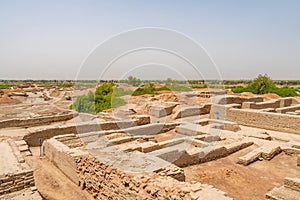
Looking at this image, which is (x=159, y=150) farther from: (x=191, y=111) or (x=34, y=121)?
(x=34, y=121)

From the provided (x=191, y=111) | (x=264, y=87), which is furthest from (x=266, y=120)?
(x=264, y=87)

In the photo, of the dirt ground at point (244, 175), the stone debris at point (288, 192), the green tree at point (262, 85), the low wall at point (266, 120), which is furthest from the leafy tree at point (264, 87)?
the stone debris at point (288, 192)

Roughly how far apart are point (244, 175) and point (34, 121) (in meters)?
14.9

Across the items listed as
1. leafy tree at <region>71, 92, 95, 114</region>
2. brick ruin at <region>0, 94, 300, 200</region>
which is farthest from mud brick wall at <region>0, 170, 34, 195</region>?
leafy tree at <region>71, 92, 95, 114</region>

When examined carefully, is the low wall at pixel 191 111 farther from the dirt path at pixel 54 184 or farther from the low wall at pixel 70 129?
the dirt path at pixel 54 184

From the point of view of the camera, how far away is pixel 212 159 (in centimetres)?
925

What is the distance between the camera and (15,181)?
5926 mm

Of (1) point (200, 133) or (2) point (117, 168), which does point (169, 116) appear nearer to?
(1) point (200, 133)

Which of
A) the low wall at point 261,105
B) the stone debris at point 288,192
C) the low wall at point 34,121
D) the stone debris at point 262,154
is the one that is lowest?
the low wall at point 34,121

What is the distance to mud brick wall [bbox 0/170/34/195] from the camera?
5762 millimetres

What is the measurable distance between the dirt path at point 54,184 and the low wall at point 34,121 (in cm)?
854

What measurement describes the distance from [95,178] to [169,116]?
486 inches

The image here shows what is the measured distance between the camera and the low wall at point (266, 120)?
13.9m

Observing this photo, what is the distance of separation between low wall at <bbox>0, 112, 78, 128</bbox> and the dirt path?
8.54 m
